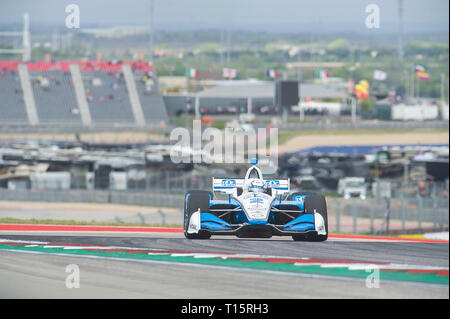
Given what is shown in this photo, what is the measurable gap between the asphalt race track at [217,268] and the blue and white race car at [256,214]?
0.37m

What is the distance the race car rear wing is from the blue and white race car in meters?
0.11

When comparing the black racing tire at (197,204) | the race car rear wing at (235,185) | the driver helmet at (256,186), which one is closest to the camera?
the black racing tire at (197,204)

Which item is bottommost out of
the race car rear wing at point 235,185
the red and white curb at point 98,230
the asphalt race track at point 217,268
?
the red and white curb at point 98,230

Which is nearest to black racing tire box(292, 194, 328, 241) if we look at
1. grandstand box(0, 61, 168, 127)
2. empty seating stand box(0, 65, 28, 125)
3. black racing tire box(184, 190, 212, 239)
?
black racing tire box(184, 190, 212, 239)

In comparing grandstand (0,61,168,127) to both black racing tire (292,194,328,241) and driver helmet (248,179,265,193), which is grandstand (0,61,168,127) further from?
black racing tire (292,194,328,241)

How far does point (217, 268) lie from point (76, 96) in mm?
80346

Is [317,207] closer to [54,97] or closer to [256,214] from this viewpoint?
[256,214]

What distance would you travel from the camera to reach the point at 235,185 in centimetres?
1884

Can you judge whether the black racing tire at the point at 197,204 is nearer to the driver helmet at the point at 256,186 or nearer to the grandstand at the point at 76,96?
the driver helmet at the point at 256,186

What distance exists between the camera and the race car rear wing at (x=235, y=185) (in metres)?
18.9

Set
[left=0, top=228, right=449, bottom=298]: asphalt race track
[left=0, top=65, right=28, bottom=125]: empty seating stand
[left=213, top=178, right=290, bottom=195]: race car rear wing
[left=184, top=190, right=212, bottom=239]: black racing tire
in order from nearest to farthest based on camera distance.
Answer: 1. [left=0, top=228, right=449, bottom=298]: asphalt race track
2. [left=184, top=190, right=212, bottom=239]: black racing tire
3. [left=213, top=178, right=290, bottom=195]: race car rear wing
4. [left=0, top=65, right=28, bottom=125]: empty seating stand

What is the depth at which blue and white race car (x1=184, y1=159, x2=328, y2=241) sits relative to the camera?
17.6m

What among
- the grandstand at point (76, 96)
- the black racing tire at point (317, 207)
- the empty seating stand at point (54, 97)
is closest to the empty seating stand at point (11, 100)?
the grandstand at point (76, 96)

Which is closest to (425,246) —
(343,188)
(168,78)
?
(343,188)
